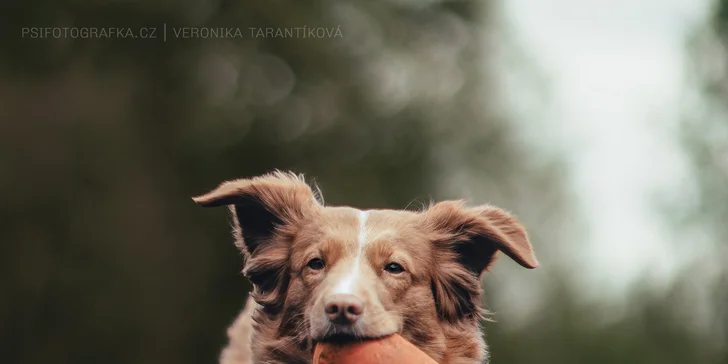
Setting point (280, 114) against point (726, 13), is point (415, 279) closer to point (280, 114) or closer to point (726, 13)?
point (280, 114)

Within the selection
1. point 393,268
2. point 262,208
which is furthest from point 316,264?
point 262,208

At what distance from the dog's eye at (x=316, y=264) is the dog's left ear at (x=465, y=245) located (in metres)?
0.72

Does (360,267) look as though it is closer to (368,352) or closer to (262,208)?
(368,352)

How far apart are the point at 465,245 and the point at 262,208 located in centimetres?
126

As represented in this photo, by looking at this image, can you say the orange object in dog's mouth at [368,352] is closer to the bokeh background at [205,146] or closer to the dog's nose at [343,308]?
the dog's nose at [343,308]

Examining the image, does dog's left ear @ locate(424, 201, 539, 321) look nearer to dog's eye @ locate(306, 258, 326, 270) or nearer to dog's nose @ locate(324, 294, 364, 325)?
dog's eye @ locate(306, 258, 326, 270)

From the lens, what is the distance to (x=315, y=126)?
19766 mm

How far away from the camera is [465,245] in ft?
20.5

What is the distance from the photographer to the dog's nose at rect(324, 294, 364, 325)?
511 cm

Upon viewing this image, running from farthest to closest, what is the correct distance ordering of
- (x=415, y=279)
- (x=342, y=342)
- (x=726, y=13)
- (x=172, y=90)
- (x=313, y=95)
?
1. (x=726, y=13)
2. (x=313, y=95)
3. (x=172, y=90)
4. (x=415, y=279)
5. (x=342, y=342)

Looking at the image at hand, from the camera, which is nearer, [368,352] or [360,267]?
[368,352]

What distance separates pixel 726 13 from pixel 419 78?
11.7 meters

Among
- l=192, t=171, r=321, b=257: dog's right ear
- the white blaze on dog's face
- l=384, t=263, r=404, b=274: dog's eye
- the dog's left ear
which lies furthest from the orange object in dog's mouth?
l=192, t=171, r=321, b=257: dog's right ear

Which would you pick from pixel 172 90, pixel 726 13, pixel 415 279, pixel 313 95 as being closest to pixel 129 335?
pixel 172 90
